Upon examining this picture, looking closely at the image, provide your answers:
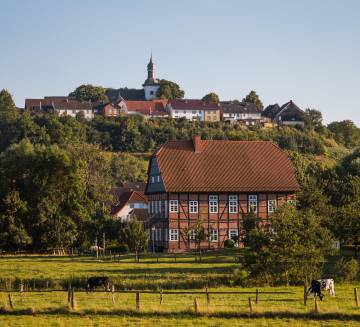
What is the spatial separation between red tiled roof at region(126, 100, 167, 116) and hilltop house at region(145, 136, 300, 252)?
96.4 m

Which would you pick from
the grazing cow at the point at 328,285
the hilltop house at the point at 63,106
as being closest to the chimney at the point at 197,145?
the grazing cow at the point at 328,285

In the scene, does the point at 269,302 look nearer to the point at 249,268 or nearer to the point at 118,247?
the point at 249,268

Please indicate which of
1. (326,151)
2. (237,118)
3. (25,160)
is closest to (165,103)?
(237,118)

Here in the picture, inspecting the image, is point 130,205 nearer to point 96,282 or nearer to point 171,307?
point 96,282

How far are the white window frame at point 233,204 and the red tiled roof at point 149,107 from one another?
101 meters

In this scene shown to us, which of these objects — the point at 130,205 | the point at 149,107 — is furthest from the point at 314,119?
the point at 130,205

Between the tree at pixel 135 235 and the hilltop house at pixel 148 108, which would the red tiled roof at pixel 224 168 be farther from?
the hilltop house at pixel 148 108

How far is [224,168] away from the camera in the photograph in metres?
84.4

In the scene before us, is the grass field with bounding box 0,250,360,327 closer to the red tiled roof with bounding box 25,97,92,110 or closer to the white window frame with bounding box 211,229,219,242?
the white window frame with bounding box 211,229,219,242

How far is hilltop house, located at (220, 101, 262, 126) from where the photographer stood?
185875mm

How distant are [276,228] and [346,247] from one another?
26356mm

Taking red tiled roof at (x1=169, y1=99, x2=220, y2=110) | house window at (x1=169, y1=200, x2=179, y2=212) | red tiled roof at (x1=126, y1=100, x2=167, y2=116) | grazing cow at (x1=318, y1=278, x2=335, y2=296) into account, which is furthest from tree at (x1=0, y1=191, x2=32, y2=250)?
red tiled roof at (x1=169, y1=99, x2=220, y2=110)

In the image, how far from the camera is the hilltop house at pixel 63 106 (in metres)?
178

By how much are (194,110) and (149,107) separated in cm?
1033
